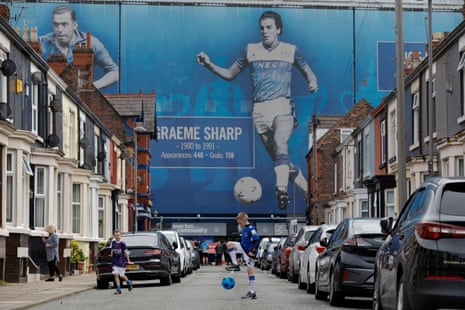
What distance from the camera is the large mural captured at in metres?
80.8

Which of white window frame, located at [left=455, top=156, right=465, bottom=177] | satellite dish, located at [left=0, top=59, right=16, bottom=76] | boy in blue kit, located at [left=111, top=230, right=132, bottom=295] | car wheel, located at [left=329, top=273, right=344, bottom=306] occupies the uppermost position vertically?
satellite dish, located at [left=0, top=59, right=16, bottom=76]

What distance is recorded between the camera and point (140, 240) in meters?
28.5

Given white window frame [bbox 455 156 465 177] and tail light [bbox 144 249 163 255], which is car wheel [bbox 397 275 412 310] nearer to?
tail light [bbox 144 249 163 255]

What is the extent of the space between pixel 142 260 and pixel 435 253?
18306mm

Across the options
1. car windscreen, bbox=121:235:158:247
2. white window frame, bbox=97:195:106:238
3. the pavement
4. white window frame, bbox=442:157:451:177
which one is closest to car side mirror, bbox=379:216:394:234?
the pavement

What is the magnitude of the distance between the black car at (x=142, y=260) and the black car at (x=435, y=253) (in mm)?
16831

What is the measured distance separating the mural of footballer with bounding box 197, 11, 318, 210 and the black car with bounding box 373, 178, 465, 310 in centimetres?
6951

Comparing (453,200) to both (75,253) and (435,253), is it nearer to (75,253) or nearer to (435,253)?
(435,253)

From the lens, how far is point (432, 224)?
1020 centimetres

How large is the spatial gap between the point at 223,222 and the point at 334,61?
49.7 feet

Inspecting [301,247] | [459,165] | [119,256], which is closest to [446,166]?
[459,165]

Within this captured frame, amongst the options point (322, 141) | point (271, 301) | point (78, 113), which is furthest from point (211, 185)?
point (271, 301)

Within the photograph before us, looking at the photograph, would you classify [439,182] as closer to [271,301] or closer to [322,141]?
[271,301]

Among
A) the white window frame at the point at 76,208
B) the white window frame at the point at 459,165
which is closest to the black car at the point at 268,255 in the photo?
the white window frame at the point at 76,208
